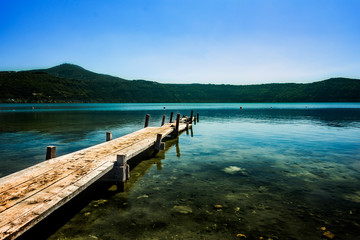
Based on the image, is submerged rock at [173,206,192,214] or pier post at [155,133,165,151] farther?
pier post at [155,133,165,151]

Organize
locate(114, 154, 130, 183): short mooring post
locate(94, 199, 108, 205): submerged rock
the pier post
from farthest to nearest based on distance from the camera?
the pier post, locate(114, 154, 130, 183): short mooring post, locate(94, 199, 108, 205): submerged rock

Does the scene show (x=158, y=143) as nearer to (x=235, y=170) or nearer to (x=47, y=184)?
(x=235, y=170)

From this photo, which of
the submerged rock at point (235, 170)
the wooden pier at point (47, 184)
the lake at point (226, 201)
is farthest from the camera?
the submerged rock at point (235, 170)

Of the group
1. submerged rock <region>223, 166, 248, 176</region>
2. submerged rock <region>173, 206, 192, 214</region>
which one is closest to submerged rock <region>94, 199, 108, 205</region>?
submerged rock <region>173, 206, 192, 214</region>

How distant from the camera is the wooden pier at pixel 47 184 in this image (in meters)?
3.99

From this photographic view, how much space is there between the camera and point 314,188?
7.87 metres

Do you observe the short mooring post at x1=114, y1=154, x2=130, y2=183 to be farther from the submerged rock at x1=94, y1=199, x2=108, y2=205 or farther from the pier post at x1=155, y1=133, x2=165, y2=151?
the pier post at x1=155, y1=133, x2=165, y2=151

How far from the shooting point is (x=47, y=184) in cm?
560

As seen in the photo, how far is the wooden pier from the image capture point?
399cm

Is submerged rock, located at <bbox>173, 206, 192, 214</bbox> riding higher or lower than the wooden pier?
lower

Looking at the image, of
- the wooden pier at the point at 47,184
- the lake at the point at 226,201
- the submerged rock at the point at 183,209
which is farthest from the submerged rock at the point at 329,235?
the wooden pier at the point at 47,184

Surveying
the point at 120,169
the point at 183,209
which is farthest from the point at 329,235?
the point at 120,169

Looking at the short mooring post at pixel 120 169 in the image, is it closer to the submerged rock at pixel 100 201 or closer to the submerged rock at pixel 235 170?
the submerged rock at pixel 100 201

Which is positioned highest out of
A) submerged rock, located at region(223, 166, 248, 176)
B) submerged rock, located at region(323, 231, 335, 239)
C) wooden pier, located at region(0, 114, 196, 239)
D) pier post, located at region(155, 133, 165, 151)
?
wooden pier, located at region(0, 114, 196, 239)
